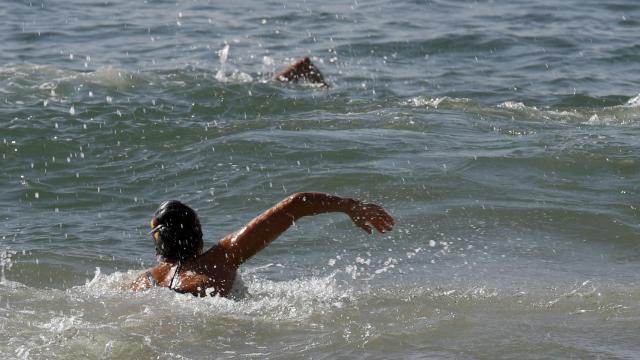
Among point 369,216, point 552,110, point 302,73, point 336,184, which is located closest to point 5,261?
point 336,184

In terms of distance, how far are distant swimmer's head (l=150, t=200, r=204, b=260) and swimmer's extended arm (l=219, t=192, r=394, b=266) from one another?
18 cm

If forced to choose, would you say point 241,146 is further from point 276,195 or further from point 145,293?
point 145,293

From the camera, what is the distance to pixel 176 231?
687 centimetres

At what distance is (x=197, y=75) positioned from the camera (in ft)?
50.2

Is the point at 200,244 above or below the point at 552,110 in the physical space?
above

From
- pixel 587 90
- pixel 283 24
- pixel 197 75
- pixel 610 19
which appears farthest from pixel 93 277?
pixel 610 19

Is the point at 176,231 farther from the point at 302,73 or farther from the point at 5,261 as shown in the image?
the point at 302,73

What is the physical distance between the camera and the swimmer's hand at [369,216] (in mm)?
6594

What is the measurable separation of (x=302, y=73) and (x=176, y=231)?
317 inches

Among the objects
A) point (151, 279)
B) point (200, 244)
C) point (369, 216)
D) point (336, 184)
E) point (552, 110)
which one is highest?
point (369, 216)

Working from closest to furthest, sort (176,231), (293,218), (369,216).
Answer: (369,216)
(293,218)
(176,231)

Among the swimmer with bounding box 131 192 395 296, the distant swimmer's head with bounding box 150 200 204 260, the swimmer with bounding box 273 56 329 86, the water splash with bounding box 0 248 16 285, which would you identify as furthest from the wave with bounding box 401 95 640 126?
the distant swimmer's head with bounding box 150 200 204 260

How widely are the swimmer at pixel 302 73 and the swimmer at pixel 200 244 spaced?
309 inches

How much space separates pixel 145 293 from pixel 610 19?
15.0 m
